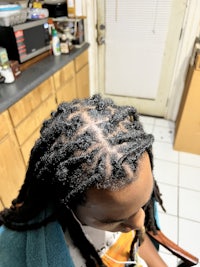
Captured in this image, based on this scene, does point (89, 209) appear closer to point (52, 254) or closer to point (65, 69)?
point (52, 254)

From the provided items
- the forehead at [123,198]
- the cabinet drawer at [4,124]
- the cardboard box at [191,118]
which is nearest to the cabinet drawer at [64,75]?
the cabinet drawer at [4,124]

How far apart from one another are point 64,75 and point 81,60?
15.7 inches

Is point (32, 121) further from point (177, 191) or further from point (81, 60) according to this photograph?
point (177, 191)

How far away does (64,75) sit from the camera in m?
1.91

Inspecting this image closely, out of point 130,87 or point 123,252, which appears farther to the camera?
point 130,87

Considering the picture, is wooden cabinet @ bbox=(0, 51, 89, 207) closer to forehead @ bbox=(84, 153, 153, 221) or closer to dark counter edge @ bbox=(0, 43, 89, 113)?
dark counter edge @ bbox=(0, 43, 89, 113)

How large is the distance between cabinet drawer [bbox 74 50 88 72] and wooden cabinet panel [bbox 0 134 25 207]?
3.53ft

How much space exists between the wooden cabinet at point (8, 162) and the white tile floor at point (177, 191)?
113 cm

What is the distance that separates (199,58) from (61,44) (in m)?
1.26

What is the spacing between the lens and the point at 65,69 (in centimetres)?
191

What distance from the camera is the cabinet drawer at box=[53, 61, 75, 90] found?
180cm

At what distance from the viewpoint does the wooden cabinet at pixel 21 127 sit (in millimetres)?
1346

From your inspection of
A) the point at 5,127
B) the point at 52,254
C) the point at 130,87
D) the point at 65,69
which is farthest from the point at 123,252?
the point at 130,87

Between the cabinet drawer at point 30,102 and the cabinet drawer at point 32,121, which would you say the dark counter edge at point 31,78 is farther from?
the cabinet drawer at point 32,121
